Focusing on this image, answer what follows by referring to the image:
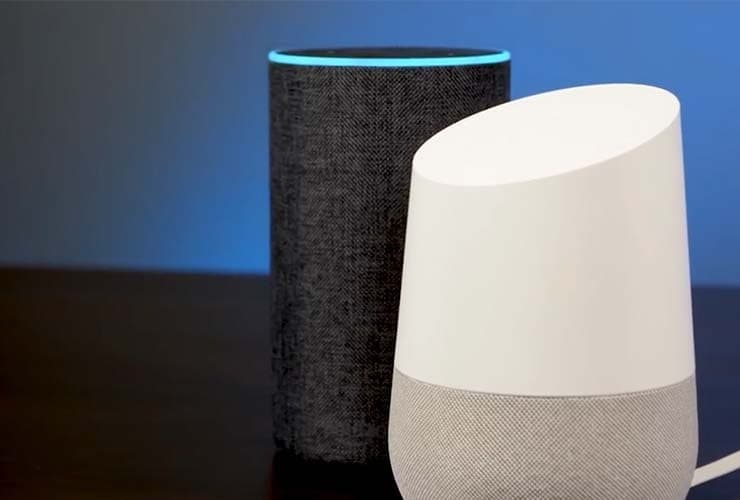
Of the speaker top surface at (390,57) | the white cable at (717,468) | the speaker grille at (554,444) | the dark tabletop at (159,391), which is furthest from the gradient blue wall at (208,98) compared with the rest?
the speaker grille at (554,444)

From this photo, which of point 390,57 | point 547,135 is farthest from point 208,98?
point 547,135

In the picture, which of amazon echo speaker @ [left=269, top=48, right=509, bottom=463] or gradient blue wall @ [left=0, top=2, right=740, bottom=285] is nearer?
amazon echo speaker @ [left=269, top=48, right=509, bottom=463]

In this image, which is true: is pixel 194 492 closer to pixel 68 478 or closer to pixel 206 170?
pixel 68 478

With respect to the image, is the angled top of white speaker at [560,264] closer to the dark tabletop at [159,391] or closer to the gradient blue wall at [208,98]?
the dark tabletop at [159,391]

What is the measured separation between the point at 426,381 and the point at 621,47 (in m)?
0.78

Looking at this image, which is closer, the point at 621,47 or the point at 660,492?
the point at 660,492

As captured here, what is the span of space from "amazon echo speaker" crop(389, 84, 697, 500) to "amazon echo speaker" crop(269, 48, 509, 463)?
14 cm

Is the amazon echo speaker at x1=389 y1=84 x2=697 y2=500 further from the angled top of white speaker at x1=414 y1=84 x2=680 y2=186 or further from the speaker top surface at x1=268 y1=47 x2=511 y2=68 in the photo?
the speaker top surface at x1=268 y1=47 x2=511 y2=68

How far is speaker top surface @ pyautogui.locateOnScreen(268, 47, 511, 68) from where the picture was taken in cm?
91

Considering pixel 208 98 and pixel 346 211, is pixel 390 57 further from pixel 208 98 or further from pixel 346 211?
pixel 208 98

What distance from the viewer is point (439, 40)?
4.92ft

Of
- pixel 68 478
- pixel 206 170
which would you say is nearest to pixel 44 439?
pixel 68 478

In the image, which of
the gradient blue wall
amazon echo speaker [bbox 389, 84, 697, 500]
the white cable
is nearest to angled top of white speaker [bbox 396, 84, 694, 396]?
amazon echo speaker [bbox 389, 84, 697, 500]

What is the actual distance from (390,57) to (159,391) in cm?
36
